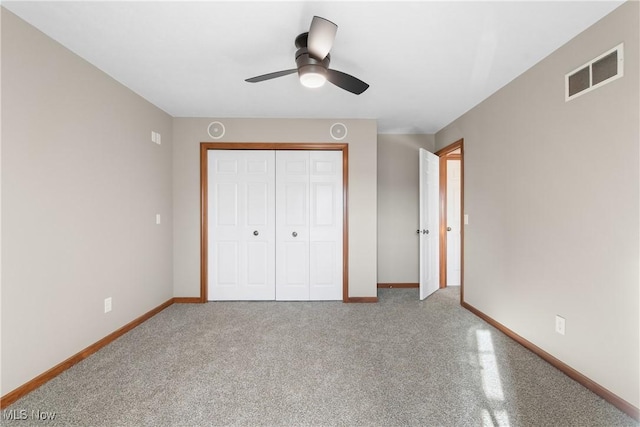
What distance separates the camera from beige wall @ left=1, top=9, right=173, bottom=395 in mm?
1697

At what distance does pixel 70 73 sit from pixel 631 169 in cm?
378

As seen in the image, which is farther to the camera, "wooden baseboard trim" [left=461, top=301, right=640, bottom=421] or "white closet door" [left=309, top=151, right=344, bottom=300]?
"white closet door" [left=309, top=151, right=344, bottom=300]

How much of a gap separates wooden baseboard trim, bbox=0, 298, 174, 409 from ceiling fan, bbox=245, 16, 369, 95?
8.21 feet

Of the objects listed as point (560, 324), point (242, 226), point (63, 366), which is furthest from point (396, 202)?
point (63, 366)

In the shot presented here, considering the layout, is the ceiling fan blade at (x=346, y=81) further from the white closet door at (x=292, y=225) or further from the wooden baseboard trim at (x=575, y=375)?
the wooden baseboard trim at (x=575, y=375)

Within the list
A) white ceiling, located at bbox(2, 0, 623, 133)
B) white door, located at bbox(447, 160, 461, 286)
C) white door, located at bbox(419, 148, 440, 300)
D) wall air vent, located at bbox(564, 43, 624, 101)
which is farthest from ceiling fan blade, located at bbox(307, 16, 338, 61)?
white door, located at bbox(447, 160, 461, 286)

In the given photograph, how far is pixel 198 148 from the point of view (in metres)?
3.56

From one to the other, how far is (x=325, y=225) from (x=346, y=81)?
199cm

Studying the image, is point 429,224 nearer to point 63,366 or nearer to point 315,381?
point 315,381

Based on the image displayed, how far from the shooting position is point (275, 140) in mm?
3572

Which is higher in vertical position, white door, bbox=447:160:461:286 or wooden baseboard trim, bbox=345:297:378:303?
white door, bbox=447:160:461:286

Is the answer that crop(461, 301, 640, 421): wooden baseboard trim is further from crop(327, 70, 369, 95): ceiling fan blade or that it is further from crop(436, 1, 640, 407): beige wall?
crop(327, 70, 369, 95): ceiling fan blade

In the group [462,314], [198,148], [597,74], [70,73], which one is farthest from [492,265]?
[70,73]

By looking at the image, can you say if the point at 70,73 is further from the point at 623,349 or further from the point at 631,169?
the point at 623,349
